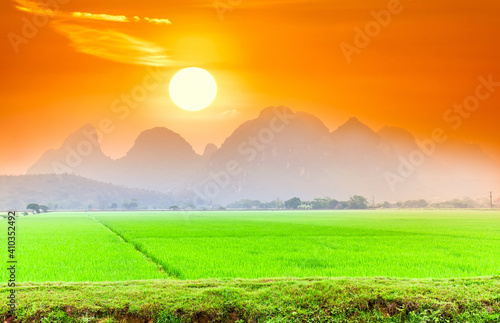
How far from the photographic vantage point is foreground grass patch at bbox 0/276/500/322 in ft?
27.4

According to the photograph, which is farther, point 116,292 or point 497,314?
point 116,292

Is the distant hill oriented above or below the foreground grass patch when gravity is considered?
above

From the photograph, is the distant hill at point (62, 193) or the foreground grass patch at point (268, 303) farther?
the distant hill at point (62, 193)

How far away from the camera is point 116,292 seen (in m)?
9.08

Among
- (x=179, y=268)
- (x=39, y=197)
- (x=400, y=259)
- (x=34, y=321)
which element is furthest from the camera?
(x=39, y=197)

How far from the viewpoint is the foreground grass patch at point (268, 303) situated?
836cm

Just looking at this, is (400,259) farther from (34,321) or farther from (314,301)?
(34,321)

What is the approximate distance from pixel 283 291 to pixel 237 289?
31.7 inches

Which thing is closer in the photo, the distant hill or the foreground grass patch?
the foreground grass patch

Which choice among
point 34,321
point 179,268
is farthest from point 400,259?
point 34,321

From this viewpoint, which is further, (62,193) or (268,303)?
(62,193)

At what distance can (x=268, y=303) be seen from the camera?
863cm

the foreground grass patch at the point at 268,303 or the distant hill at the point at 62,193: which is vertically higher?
the distant hill at the point at 62,193

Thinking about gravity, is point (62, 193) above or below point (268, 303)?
above
